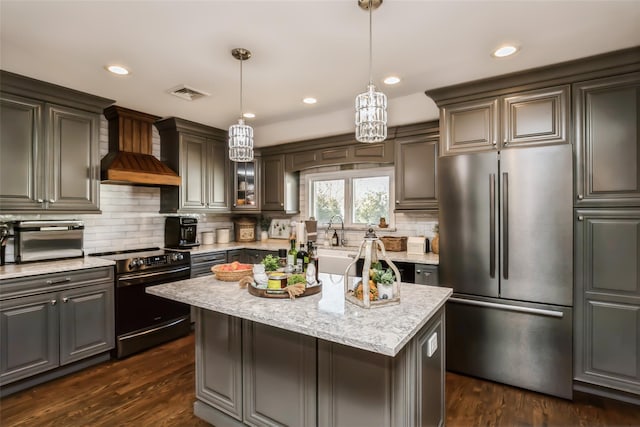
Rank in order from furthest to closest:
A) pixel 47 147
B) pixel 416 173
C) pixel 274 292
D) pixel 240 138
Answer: pixel 416 173 < pixel 47 147 < pixel 240 138 < pixel 274 292

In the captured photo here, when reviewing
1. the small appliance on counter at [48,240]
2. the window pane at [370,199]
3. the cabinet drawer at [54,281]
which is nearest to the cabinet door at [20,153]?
the small appliance on counter at [48,240]

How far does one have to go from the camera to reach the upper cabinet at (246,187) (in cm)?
466

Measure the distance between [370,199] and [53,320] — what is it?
133 inches

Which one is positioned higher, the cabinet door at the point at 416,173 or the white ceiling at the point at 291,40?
the white ceiling at the point at 291,40

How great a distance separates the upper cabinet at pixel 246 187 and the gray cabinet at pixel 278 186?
0.29ft

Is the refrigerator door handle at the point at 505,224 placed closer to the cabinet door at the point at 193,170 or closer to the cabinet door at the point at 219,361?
the cabinet door at the point at 219,361

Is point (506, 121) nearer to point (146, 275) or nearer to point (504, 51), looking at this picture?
point (504, 51)

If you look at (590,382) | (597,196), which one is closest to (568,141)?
(597,196)

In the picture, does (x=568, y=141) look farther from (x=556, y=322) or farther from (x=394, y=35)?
(x=394, y=35)

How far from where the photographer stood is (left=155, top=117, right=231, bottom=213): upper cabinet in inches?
157

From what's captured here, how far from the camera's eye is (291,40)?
218 cm

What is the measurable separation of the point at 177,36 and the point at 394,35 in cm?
139

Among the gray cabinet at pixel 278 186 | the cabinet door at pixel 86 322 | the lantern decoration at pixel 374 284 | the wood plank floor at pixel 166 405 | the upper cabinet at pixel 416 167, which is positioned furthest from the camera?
the gray cabinet at pixel 278 186

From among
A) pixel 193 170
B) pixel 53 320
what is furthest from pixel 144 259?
pixel 193 170
